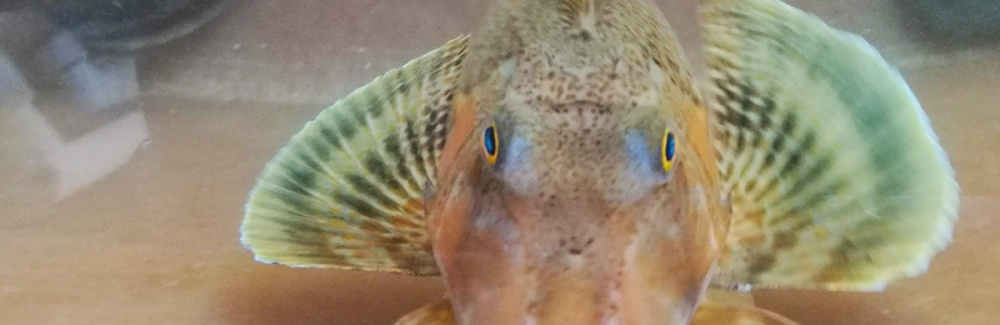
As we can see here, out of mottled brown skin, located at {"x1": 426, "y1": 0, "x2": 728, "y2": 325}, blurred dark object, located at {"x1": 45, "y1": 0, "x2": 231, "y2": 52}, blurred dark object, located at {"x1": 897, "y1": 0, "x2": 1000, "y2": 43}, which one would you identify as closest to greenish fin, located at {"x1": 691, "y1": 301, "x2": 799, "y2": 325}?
mottled brown skin, located at {"x1": 426, "y1": 0, "x2": 728, "y2": 325}

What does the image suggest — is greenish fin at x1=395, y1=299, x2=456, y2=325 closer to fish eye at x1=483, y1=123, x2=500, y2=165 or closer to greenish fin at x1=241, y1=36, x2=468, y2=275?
greenish fin at x1=241, y1=36, x2=468, y2=275

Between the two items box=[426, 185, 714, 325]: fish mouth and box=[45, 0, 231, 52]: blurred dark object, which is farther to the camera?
box=[45, 0, 231, 52]: blurred dark object

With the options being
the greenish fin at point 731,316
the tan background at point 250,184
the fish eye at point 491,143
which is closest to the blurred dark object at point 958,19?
the tan background at point 250,184

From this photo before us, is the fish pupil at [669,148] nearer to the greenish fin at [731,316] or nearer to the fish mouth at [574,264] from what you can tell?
the fish mouth at [574,264]

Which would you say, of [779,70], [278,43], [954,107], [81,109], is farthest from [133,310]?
[954,107]

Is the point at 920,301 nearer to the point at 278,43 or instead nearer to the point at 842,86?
the point at 842,86

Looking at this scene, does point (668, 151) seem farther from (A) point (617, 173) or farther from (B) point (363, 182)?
(B) point (363, 182)
